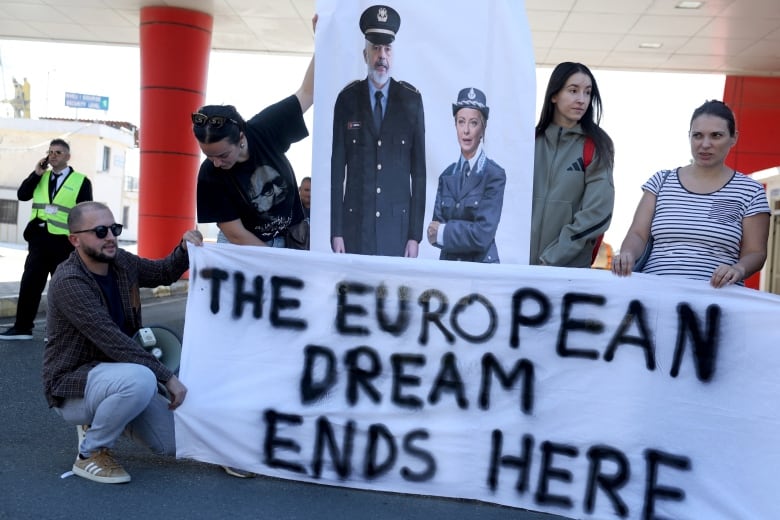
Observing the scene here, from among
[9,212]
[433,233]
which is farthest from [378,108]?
[9,212]

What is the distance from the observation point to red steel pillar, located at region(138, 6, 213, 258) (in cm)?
1293

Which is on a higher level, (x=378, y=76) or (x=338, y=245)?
(x=378, y=76)

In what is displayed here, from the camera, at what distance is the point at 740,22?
39.3ft

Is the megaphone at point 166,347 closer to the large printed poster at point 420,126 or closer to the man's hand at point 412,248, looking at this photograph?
the large printed poster at point 420,126

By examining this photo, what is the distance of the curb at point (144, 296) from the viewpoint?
9.18 meters

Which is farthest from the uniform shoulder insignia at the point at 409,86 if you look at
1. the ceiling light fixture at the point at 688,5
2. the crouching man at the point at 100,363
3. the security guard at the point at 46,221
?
the ceiling light fixture at the point at 688,5

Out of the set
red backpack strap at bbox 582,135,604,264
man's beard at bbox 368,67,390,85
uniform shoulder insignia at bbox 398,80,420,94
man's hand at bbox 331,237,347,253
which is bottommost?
man's hand at bbox 331,237,347,253

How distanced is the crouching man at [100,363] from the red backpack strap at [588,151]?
1.85m

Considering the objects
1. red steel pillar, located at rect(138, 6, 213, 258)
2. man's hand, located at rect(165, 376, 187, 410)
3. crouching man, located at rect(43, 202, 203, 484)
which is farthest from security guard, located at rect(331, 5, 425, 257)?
red steel pillar, located at rect(138, 6, 213, 258)

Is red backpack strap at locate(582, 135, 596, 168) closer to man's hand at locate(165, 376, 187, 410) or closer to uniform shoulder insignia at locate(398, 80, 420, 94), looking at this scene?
uniform shoulder insignia at locate(398, 80, 420, 94)

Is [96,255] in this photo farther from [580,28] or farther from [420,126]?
[580,28]

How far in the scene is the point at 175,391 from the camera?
11.9ft

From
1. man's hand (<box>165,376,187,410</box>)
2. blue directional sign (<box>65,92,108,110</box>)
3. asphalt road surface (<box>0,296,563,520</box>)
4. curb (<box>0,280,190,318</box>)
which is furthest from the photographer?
blue directional sign (<box>65,92,108,110</box>)

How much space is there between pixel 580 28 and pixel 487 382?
10.5 meters
